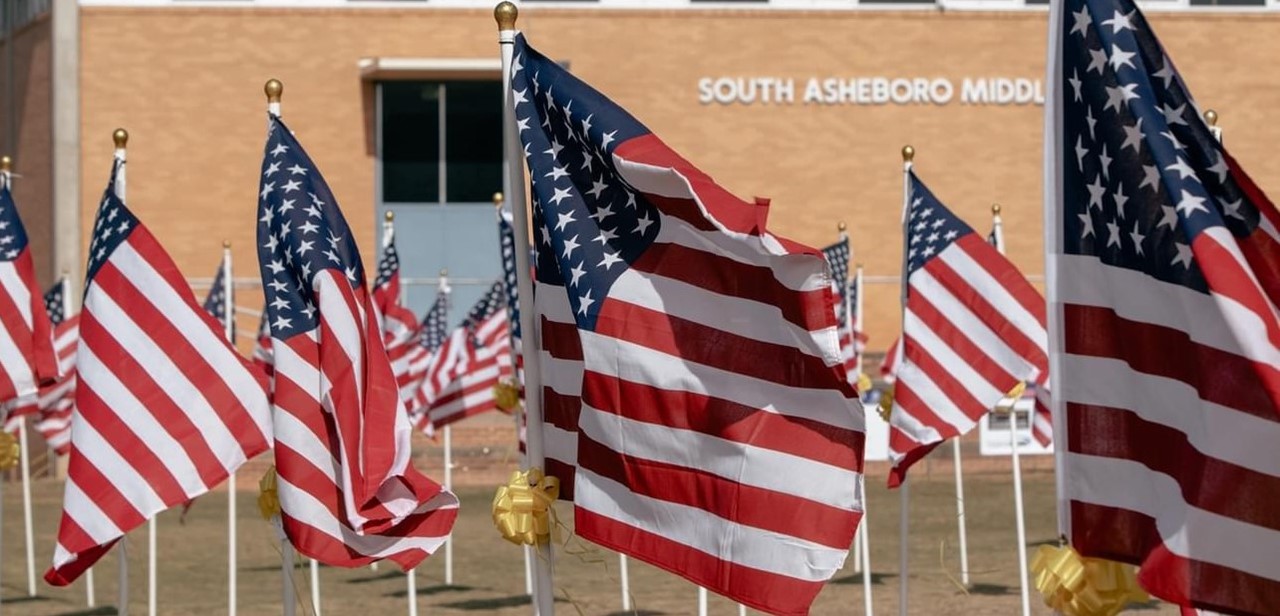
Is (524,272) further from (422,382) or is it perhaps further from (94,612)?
(422,382)

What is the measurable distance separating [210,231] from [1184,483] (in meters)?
38.9

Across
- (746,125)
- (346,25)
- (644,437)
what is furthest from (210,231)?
(644,437)

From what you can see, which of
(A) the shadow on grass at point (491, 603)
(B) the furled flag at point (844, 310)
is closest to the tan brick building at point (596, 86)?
(B) the furled flag at point (844, 310)

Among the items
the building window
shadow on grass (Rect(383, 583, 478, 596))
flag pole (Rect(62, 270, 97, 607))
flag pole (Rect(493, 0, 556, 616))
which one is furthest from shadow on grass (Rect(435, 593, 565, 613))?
the building window

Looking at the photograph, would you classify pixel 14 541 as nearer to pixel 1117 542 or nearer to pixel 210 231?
pixel 210 231

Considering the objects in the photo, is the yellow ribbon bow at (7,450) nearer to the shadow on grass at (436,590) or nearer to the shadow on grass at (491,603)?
the shadow on grass at (491,603)

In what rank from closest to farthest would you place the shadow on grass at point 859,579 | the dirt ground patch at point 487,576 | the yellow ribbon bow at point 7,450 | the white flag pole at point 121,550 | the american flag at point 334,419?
1. the american flag at point 334,419
2. the white flag pole at point 121,550
3. the yellow ribbon bow at point 7,450
4. the dirt ground patch at point 487,576
5. the shadow on grass at point 859,579

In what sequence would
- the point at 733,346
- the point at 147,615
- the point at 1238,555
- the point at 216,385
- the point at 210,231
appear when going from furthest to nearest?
the point at 210,231 < the point at 147,615 < the point at 216,385 < the point at 733,346 < the point at 1238,555

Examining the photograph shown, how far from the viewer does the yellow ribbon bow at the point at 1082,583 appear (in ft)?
22.8

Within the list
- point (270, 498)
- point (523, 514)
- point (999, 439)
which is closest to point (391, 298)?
point (270, 498)

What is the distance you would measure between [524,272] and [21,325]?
7982 millimetres

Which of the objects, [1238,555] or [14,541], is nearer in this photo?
[1238,555]

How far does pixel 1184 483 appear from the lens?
21.6 feet

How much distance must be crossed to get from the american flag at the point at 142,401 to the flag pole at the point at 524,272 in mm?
3279
